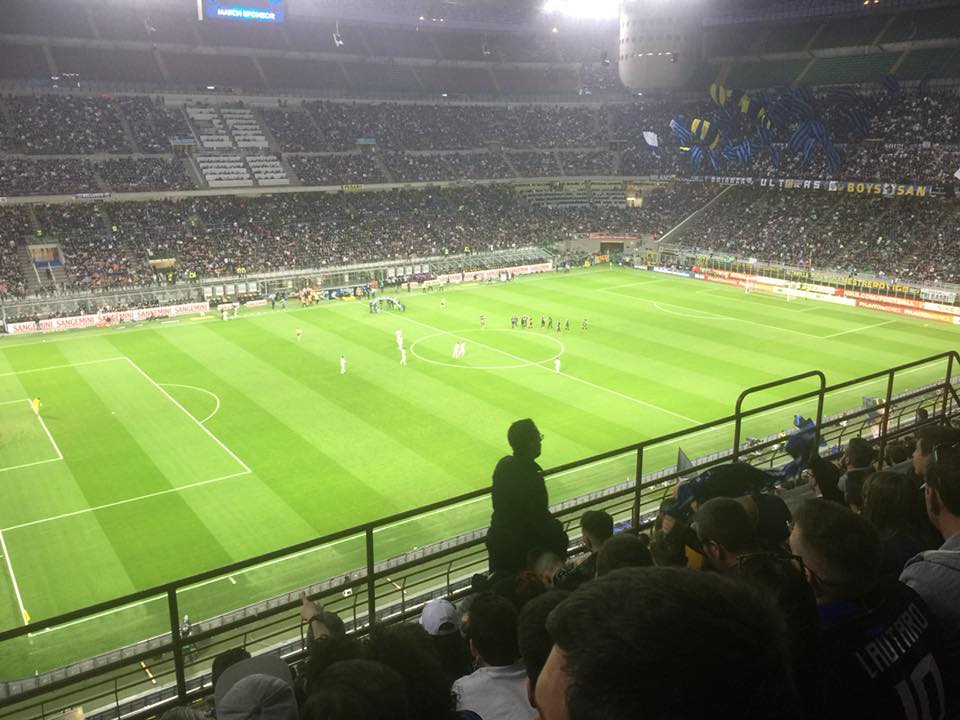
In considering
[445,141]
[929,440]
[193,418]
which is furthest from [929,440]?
[445,141]

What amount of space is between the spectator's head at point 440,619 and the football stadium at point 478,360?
22 millimetres

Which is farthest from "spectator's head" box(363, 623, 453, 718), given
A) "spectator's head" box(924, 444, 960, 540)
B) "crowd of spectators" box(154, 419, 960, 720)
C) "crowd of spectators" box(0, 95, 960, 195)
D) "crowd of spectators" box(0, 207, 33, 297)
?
"crowd of spectators" box(0, 95, 960, 195)

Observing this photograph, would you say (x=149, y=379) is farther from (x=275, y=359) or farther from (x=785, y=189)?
(x=785, y=189)

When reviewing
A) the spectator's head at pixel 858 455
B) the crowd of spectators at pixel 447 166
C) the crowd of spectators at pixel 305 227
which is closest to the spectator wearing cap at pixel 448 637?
the spectator's head at pixel 858 455

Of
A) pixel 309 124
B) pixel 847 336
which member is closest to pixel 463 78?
pixel 309 124

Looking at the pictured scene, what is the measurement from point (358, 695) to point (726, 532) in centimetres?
254

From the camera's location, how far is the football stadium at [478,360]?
11.7 feet

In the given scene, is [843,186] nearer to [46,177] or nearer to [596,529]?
[46,177]

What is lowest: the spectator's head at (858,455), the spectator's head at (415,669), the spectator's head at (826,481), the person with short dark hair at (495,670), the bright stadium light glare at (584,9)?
the spectator's head at (858,455)

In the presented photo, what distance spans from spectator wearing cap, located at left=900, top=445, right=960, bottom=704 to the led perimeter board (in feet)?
218

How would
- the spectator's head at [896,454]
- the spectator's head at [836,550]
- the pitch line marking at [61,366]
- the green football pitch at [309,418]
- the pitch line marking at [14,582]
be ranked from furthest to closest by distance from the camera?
the pitch line marking at [61,366], the green football pitch at [309,418], the pitch line marking at [14,582], the spectator's head at [896,454], the spectator's head at [836,550]

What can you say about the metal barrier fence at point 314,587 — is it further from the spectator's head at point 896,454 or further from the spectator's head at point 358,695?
the spectator's head at point 358,695

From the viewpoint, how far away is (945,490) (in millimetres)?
4617

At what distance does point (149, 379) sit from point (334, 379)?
8.60 meters
